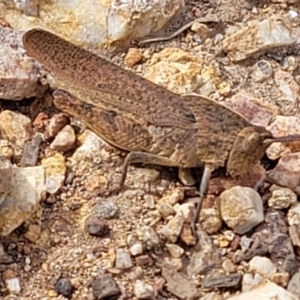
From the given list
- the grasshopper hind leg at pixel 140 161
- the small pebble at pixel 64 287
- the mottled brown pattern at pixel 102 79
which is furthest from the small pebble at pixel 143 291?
the mottled brown pattern at pixel 102 79

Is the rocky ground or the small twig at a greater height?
the small twig

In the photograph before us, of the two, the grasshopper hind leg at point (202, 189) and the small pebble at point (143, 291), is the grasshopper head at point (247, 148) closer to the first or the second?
the grasshopper hind leg at point (202, 189)

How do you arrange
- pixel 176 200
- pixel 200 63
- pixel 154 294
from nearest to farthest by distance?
pixel 154 294, pixel 176 200, pixel 200 63

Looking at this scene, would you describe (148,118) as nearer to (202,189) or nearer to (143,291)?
(202,189)

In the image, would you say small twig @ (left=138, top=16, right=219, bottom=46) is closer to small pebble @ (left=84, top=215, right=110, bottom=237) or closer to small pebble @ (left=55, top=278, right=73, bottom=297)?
small pebble @ (left=84, top=215, right=110, bottom=237)

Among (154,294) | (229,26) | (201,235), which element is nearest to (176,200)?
(201,235)

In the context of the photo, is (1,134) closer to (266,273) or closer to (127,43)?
(127,43)

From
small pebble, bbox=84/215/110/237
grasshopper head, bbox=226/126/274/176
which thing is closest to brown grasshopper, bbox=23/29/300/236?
grasshopper head, bbox=226/126/274/176
